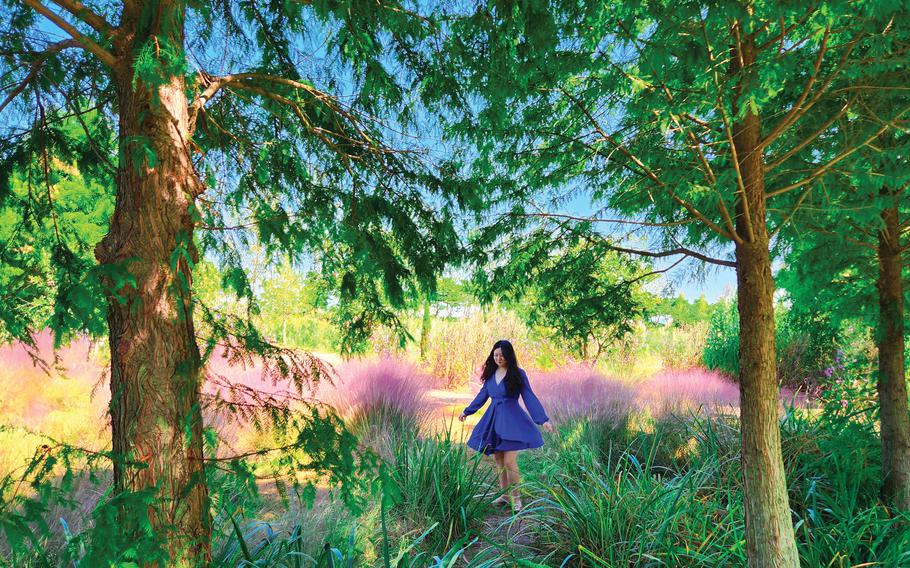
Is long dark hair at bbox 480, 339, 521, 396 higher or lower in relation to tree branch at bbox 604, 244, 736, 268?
lower

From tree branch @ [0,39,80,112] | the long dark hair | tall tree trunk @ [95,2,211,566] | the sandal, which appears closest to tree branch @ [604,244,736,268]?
the long dark hair

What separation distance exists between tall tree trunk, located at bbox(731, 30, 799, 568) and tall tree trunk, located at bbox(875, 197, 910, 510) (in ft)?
7.38

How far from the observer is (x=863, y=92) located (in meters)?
3.28

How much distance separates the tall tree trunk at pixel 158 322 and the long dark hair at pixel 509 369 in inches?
122

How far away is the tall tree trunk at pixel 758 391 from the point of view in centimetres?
304

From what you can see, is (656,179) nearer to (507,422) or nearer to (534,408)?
(534,408)

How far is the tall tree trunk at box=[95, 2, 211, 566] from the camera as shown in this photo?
2.12 meters

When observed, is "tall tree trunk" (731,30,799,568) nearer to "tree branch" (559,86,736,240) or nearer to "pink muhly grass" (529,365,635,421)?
"tree branch" (559,86,736,240)

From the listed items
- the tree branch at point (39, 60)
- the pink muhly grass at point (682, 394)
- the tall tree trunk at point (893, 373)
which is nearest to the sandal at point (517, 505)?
the pink muhly grass at point (682, 394)

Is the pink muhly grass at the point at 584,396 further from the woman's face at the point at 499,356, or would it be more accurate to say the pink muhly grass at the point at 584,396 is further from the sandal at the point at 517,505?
the sandal at the point at 517,505

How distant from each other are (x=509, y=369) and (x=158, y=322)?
3.46m

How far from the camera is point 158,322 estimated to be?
2174mm

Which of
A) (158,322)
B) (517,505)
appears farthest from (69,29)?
(517,505)

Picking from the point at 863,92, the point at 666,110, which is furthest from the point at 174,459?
the point at 863,92
